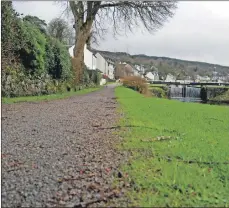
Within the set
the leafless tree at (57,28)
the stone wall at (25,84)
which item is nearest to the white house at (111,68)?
the leafless tree at (57,28)

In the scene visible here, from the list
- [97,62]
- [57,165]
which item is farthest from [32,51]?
[97,62]

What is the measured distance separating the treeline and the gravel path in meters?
6.33

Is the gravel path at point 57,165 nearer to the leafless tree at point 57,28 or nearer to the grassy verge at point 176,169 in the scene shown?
the grassy verge at point 176,169

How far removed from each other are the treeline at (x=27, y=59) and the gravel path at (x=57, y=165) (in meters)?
6.33

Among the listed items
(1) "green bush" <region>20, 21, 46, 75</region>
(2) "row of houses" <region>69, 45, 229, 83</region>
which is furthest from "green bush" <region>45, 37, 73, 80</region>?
(2) "row of houses" <region>69, 45, 229, 83</region>

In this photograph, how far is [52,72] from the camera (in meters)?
18.3

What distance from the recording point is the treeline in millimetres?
11594

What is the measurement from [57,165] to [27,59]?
Answer: 11.5 m

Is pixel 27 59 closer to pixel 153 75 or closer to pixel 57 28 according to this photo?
pixel 57 28

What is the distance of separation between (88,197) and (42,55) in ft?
44.5

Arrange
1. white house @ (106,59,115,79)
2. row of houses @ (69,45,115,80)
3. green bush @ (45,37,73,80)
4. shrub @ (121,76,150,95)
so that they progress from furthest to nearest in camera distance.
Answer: white house @ (106,59,115,79), row of houses @ (69,45,115,80), shrub @ (121,76,150,95), green bush @ (45,37,73,80)

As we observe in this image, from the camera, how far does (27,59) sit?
1434cm

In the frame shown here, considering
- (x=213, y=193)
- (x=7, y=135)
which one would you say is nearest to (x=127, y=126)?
(x=7, y=135)

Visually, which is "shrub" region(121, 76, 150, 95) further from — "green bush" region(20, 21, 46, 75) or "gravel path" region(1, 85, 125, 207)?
"gravel path" region(1, 85, 125, 207)
